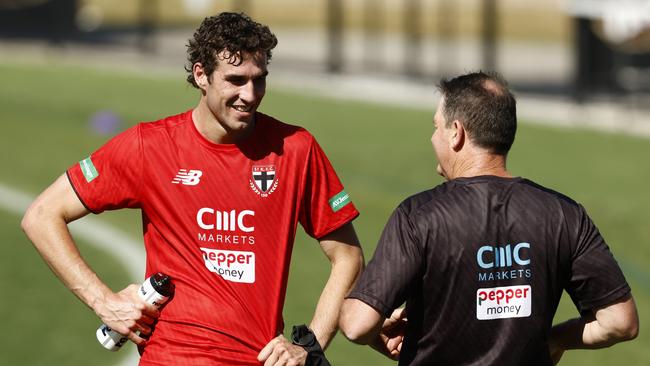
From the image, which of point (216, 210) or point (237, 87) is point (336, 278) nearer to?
point (216, 210)

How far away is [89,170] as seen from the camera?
6457 mm

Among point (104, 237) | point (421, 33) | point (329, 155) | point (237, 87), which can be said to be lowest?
point (421, 33)

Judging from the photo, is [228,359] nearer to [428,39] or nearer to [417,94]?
[417,94]

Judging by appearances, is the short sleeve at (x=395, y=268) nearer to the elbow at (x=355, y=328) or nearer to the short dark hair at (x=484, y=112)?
the elbow at (x=355, y=328)

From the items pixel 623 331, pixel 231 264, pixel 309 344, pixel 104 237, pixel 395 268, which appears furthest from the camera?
pixel 104 237

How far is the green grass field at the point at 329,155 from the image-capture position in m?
12.2

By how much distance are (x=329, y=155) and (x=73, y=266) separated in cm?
1408

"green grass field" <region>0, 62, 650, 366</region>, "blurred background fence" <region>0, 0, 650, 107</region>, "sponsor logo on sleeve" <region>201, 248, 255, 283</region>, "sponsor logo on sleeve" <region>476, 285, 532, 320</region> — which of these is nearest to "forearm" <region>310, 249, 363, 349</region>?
"sponsor logo on sleeve" <region>201, 248, 255, 283</region>

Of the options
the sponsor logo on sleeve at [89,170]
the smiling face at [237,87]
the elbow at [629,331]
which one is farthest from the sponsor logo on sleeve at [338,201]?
the elbow at [629,331]

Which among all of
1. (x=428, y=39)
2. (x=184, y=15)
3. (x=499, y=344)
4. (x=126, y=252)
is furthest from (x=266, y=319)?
(x=184, y=15)

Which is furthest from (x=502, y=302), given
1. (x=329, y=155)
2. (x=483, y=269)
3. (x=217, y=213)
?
(x=329, y=155)

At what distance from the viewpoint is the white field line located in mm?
14622

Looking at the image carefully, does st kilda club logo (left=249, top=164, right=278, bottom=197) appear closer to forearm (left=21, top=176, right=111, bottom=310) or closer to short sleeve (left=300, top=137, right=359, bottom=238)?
short sleeve (left=300, top=137, right=359, bottom=238)

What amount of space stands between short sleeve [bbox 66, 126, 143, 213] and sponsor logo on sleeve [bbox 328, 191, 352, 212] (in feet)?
2.86
